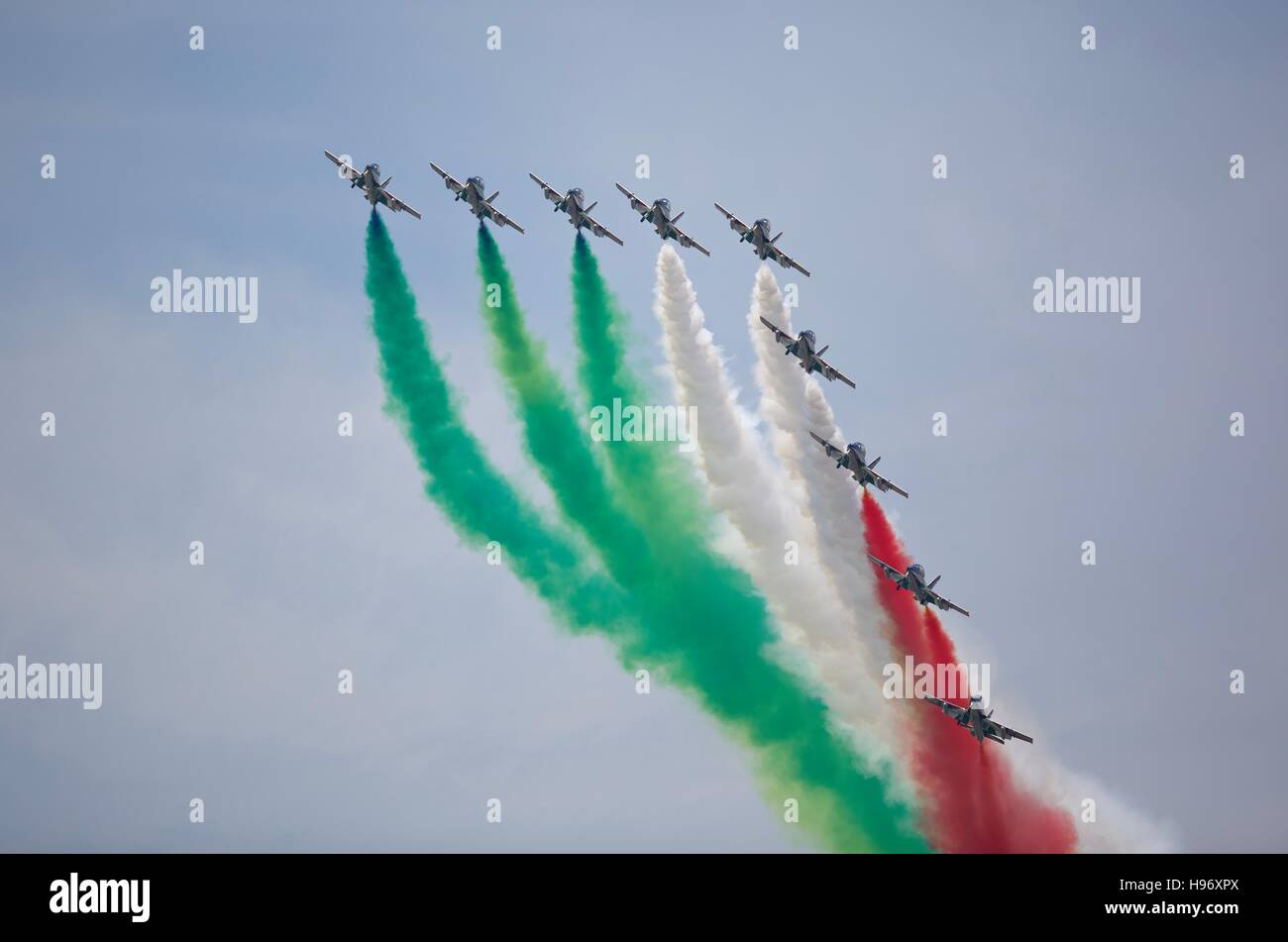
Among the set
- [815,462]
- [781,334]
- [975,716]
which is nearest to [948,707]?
[975,716]

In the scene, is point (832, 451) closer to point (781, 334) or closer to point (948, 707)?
point (781, 334)

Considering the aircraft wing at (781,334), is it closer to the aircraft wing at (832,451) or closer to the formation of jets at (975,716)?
the aircraft wing at (832,451)

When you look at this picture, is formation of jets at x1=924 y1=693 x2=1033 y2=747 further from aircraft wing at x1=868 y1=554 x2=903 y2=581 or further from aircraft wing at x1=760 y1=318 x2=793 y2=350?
aircraft wing at x1=760 y1=318 x2=793 y2=350

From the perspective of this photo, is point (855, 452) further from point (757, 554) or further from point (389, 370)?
point (389, 370)

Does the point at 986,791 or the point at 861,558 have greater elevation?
the point at 861,558

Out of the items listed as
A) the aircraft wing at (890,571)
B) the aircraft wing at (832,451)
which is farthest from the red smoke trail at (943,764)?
the aircraft wing at (832,451)
